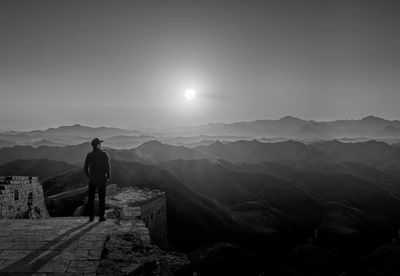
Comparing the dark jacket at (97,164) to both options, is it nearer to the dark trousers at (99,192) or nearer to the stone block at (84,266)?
the dark trousers at (99,192)

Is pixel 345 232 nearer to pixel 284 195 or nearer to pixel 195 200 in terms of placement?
pixel 284 195

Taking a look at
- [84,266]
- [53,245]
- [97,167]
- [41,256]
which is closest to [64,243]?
[53,245]

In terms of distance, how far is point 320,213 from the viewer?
57.5 metres

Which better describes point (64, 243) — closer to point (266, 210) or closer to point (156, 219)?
point (156, 219)

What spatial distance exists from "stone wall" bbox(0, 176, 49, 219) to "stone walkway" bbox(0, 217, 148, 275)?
7.02 ft

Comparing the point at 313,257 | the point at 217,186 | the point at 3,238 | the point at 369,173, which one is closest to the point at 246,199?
the point at 217,186

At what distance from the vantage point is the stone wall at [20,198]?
10102mm

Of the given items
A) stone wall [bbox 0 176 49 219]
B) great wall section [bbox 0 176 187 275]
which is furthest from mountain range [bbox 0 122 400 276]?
great wall section [bbox 0 176 187 275]

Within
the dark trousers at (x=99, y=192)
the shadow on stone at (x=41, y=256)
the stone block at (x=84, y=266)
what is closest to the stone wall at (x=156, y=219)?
the dark trousers at (x=99, y=192)

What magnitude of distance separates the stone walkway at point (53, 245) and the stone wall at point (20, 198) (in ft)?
7.02

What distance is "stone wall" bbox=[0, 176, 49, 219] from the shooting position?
1010 cm

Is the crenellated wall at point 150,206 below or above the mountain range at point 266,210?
above

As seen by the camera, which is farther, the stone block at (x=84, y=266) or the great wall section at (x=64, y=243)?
the great wall section at (x=64, y=243)

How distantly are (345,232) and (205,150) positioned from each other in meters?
Result: 93.0
